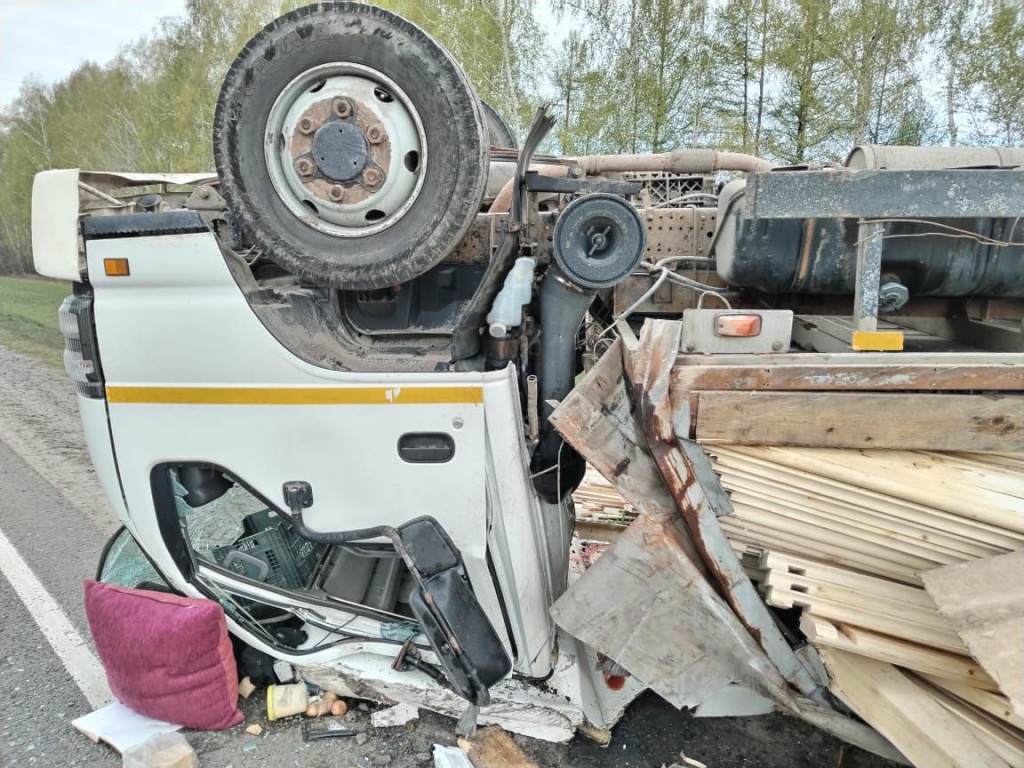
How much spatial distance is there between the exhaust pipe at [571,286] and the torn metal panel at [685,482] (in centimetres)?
24

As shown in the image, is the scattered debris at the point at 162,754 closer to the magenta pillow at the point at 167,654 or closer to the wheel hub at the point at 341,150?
the magenta pillow at the point at 167,654

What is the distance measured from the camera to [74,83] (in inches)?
1081

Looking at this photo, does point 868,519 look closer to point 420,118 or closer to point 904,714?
point 904,714

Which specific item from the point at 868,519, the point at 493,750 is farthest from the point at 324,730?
the point at 868,519

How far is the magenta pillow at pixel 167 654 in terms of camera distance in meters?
2.26

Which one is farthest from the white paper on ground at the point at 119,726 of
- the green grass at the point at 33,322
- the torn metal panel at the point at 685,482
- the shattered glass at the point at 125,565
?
the green grass at the point at 33,322

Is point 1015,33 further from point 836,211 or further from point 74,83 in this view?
point 74,83

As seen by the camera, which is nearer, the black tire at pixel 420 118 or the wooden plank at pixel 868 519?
the wooden plank at pixel 868 519

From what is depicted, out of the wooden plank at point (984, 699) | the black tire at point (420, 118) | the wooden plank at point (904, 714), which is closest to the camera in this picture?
the wooden plank at point (984, 699)

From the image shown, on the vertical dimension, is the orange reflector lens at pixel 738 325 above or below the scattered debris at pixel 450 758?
above

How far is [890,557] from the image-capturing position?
1.66 meters

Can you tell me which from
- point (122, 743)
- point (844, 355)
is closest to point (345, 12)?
point (844, 355)

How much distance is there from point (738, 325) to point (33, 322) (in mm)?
16014

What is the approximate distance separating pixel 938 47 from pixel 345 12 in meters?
15.3
